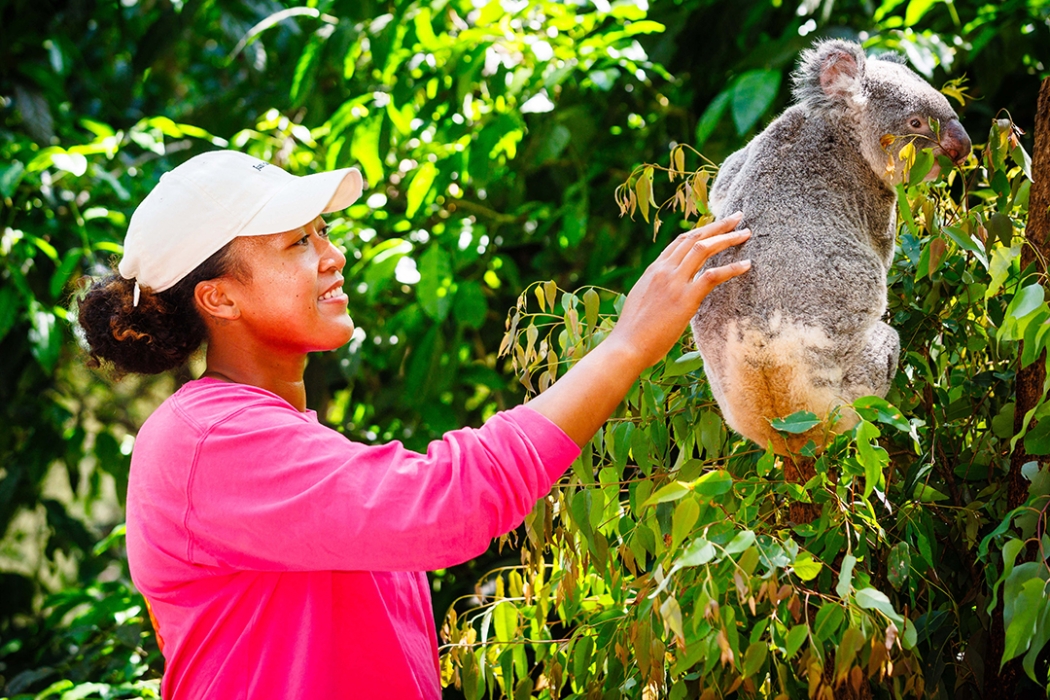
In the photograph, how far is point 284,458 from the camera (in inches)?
42.1

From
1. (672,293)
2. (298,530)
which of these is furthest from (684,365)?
(298,530)

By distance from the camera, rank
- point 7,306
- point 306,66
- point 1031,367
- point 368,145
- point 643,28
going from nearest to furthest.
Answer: point 1031,367 < point 643,28 < point 368,145 < point 306,66 < point 7,306

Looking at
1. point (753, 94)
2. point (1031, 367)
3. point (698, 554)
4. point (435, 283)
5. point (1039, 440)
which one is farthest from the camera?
point (435, 283)

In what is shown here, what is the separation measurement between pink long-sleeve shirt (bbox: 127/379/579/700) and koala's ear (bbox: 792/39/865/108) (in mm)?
550

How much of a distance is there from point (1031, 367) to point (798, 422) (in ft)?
1.32

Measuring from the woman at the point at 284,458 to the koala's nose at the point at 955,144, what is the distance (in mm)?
284

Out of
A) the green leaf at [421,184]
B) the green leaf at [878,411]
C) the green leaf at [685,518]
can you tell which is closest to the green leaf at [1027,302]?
the green leaf at [878,411]

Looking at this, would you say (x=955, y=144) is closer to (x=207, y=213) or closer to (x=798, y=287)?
(x=798, y=287)

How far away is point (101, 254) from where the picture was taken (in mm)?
3127

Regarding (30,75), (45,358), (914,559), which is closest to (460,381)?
(45,358)

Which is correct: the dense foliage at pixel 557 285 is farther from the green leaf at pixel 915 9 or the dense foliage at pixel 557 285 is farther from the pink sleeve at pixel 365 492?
the pink sleeve at pixel 365 492

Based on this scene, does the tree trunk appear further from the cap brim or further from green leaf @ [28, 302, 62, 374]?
green leaf @ [28, 302, 62, 374]

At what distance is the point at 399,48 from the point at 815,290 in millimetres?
1816

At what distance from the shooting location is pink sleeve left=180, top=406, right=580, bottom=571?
102cm
